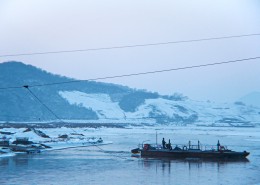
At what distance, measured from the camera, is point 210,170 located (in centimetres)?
3388

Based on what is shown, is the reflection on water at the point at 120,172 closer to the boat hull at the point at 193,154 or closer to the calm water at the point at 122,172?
the calm water at the point at 122,172

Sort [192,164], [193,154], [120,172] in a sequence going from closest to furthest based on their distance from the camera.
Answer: [120,172], [192,164], [193,154]

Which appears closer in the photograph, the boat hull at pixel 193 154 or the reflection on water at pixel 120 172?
the reflection on water at pixel 120 172

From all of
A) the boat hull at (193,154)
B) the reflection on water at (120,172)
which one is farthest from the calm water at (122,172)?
the boat hull at (193,154)

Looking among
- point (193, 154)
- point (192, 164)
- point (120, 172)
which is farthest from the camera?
point (193, 154)

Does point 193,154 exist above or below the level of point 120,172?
above

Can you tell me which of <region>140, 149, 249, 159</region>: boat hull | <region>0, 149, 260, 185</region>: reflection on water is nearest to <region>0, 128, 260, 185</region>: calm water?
<region>0, 149, 260, 185</region>: reflection on water

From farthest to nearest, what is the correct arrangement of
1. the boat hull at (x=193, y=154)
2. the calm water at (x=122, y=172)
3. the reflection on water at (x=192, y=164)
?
the boat hull at (x=193, y=154), the reflection on water at (x=192, y=164), the calm water at (x=122, y=172)

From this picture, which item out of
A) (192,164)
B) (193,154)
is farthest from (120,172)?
(193,154)

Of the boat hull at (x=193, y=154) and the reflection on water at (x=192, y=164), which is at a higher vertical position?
the boat hull at (x=193, y=154)

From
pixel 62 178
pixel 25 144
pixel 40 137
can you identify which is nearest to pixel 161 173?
pixel 62 178

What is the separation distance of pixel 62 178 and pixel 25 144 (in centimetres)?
2880

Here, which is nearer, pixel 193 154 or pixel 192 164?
pixel 192 164

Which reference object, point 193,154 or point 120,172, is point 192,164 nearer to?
point 193,154
